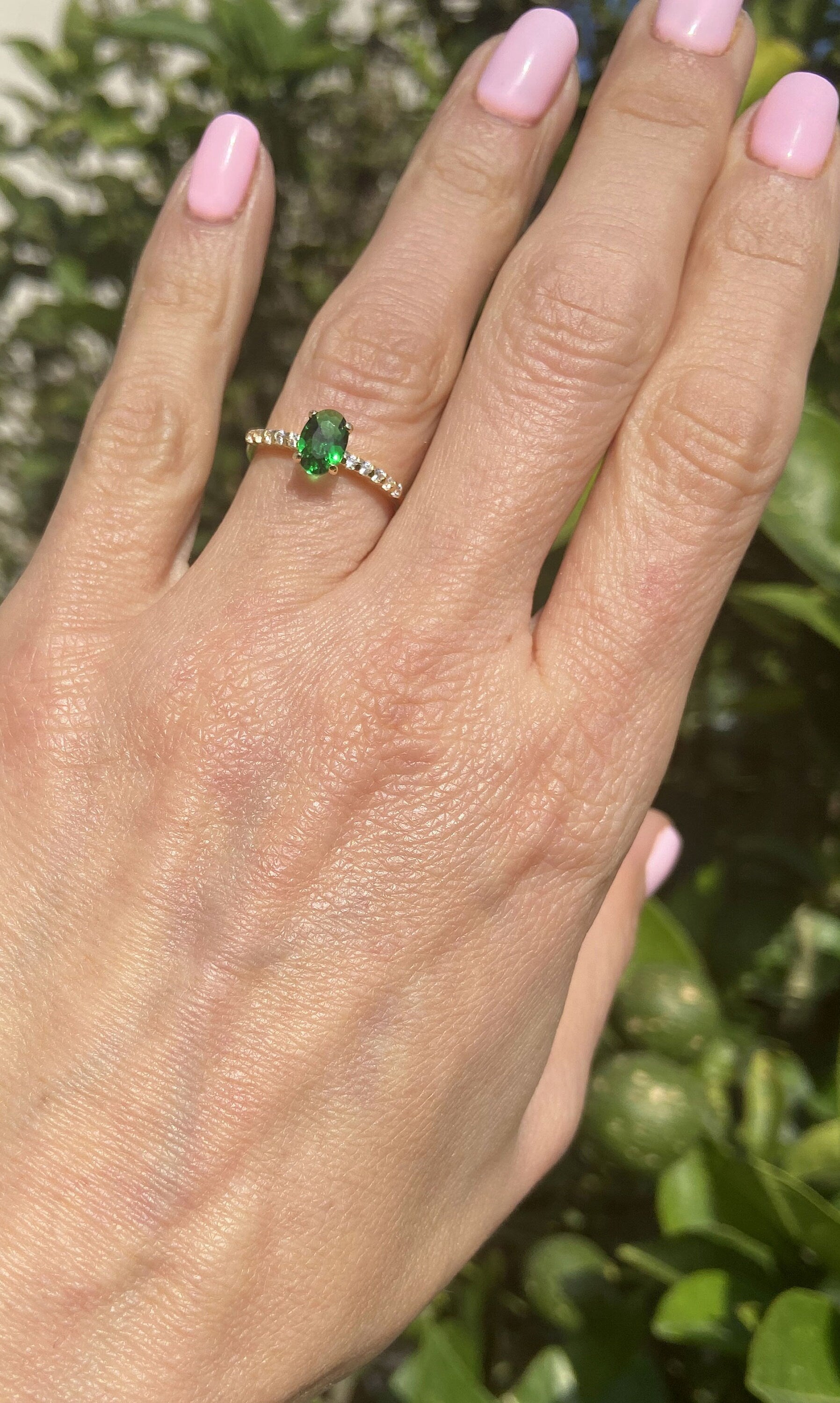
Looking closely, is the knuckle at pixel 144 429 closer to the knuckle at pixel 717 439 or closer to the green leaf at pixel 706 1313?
the knuckle at pixel 717 439

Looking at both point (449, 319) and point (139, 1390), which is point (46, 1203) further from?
point (449, 319)

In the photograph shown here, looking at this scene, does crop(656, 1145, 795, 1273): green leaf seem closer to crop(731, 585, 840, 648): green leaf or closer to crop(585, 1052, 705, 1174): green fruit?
crop(585, 1052, 705, 1174): green fruit

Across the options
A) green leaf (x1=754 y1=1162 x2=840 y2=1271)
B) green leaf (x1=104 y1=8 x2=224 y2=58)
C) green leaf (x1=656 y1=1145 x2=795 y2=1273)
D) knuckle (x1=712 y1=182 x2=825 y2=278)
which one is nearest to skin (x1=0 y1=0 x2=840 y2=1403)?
knuckle (x1=712 y1=182 x2=825 y2=278)

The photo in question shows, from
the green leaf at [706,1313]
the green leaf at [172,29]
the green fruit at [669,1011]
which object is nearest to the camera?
the green leaf at [706,1313]

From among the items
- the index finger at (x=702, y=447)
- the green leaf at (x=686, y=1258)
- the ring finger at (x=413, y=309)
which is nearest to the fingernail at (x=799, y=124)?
the index finger at (x=702, y=447)

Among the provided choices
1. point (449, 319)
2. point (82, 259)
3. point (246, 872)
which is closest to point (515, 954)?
point (246, 872)

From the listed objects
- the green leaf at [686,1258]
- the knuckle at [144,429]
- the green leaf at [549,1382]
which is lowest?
the green leaf at [549,1382]

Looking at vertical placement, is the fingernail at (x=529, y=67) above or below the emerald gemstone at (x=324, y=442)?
above

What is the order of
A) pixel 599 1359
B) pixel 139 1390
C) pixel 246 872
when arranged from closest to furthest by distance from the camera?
1. pixel 139 1390
2. pixel 246 872
3. pixel 599 1359
